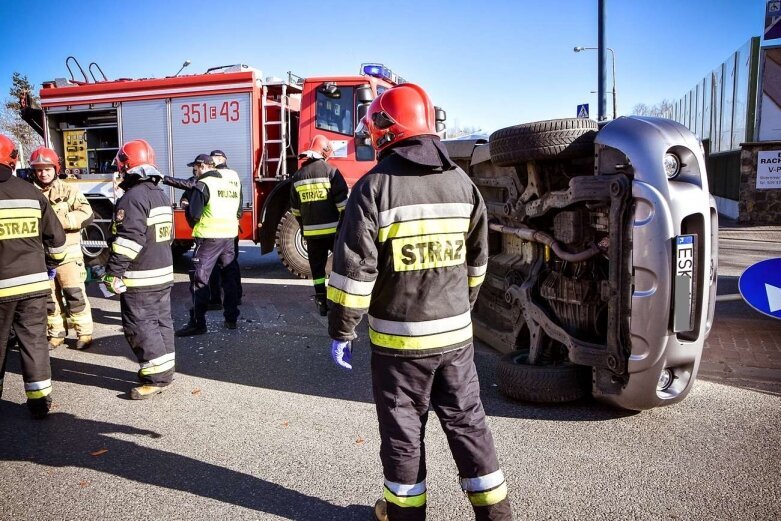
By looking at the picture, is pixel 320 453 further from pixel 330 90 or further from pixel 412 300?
pixel 330 90

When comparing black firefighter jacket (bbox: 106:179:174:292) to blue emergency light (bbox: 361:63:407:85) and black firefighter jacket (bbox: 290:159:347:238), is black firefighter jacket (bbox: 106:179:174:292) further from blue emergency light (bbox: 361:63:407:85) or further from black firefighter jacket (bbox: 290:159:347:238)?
blue emergency light (bbox: 361:63:407:85)

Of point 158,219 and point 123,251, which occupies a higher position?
point 158,219

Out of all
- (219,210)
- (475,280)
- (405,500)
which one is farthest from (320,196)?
(405,500)

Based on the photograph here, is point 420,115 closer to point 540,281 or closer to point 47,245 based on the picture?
point 540,281

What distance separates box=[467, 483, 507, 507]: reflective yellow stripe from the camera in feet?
8.16

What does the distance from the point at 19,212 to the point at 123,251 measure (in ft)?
2.35

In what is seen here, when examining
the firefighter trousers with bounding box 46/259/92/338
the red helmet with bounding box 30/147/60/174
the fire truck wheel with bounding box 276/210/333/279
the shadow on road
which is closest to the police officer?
the firefighter trousers with bounding box 46/259/92/338

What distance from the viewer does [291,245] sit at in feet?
29.4

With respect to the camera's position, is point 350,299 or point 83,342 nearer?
point 350,299

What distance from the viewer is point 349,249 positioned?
2.45 metres

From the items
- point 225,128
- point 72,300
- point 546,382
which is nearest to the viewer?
point 546,382

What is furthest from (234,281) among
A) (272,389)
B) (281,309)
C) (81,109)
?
(81,109)

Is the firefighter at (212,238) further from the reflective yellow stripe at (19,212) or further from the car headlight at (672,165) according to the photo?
the car headlight at (672,165)

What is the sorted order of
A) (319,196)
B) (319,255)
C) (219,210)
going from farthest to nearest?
(319,255), (219,210), (319,196)
